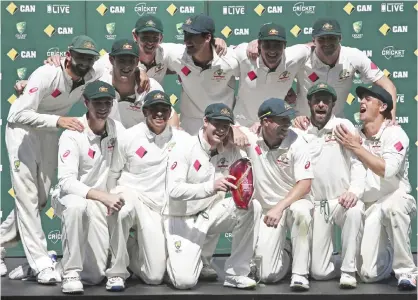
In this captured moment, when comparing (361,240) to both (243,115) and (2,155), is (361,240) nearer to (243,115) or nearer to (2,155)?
(243,115)

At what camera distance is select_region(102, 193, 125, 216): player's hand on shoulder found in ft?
25.8

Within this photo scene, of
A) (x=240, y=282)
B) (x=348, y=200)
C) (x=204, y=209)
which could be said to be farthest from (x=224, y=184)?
(x=348, y=200)

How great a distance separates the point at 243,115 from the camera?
8984 mm

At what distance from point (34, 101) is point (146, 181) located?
1.09 m

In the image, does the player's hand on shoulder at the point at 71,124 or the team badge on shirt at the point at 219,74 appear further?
the team badge on shirt at the point at 219,74

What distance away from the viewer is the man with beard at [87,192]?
7.89 m

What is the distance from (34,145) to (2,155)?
4.58 ft

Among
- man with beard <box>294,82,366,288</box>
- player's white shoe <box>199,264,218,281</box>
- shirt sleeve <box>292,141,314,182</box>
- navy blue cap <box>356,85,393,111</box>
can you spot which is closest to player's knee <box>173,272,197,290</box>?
player's white shoe <box>199,264,218,281</box>

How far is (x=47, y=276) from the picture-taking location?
320 inches

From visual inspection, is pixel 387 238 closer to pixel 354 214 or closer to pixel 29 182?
pixel 354 214

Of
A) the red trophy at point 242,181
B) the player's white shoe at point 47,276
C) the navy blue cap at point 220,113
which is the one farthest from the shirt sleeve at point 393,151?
the player's white shoe at point 47,276

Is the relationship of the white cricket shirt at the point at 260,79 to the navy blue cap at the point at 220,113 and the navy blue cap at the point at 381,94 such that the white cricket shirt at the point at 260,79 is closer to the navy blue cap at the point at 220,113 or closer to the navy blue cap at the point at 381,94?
the navy blue cap at the point at 381,94

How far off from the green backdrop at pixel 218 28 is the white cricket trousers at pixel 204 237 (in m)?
1.56

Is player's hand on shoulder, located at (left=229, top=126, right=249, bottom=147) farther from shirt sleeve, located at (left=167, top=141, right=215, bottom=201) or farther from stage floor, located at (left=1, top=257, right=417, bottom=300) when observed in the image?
stage floor, located at (left=1, top=257, right=417, bottom=300)
